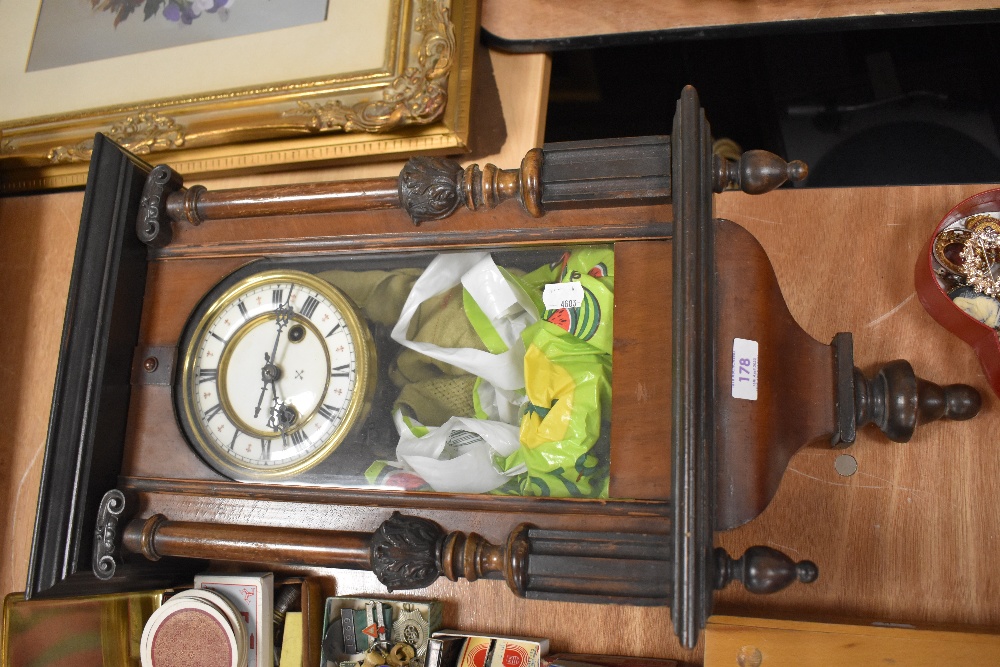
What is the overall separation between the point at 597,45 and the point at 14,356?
148 cm

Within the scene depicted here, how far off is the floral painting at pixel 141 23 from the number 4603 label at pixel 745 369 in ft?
3.67

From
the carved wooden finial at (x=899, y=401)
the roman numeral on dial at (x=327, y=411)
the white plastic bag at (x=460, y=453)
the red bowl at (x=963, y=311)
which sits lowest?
the white plastic bag at (x=460, y=453)

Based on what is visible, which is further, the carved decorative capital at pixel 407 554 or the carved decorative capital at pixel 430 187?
the carved decorative capital at pixel 430 187

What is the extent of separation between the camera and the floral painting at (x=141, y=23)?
1.60 metres

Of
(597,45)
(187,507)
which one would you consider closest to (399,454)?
(187,507)

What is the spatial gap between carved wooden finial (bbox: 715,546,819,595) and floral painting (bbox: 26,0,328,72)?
130 cm

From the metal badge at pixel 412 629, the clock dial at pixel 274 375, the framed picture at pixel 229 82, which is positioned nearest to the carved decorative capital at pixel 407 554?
the clock dial at pixel 274 375

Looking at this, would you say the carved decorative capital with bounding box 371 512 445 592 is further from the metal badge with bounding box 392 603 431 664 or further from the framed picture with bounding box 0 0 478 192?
the framed picture with bounding box 0 0 478 192

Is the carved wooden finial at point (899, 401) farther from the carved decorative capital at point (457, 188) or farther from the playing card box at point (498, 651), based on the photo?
the playing card box at point (498, 651)

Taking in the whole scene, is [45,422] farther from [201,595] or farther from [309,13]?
[309,13]

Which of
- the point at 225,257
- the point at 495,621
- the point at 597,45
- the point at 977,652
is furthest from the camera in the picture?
the point at 597,45

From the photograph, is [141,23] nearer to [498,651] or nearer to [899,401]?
[498,651]

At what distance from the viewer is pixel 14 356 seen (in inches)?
69.4

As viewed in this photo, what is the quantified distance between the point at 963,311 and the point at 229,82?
4.68ft
